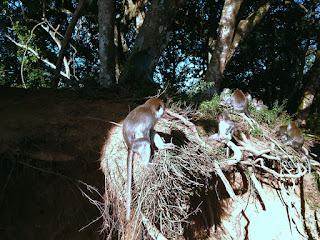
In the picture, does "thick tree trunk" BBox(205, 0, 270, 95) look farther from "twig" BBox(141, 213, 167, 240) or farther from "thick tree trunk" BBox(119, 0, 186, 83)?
"twig" BBox(141, 213, 167, 240)

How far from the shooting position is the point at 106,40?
5.34 meters

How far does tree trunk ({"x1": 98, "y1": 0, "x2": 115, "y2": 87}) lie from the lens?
17.0ft

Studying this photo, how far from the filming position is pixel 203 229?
14.9ft

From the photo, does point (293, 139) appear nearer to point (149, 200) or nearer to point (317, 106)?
point (149, 200)

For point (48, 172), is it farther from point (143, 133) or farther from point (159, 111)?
point (159, 111)

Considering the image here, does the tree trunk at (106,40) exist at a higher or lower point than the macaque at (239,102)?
higher

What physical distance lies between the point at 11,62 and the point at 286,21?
13691mm

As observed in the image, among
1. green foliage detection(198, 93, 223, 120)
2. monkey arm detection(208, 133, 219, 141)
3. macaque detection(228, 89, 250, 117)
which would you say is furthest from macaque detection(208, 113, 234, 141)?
macaque detection(228, 89, 250, 117)

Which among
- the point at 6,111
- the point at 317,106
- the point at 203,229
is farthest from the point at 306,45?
the point at 6,111

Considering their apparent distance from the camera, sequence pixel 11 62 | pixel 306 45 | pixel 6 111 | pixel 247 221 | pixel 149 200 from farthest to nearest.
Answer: pixel 306 45
pixel 11 62
pixel 247 221
pixel 6 111
pixel 149 200

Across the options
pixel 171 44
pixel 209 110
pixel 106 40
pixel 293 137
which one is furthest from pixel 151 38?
pixel 171 44

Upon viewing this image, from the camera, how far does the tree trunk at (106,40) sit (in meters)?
5.19

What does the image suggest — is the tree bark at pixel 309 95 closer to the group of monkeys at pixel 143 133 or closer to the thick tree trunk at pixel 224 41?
the thick tree trunk at pixel 224 41

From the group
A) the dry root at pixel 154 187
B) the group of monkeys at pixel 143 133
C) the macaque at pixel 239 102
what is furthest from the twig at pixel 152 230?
the macaque at pixel 239 102
